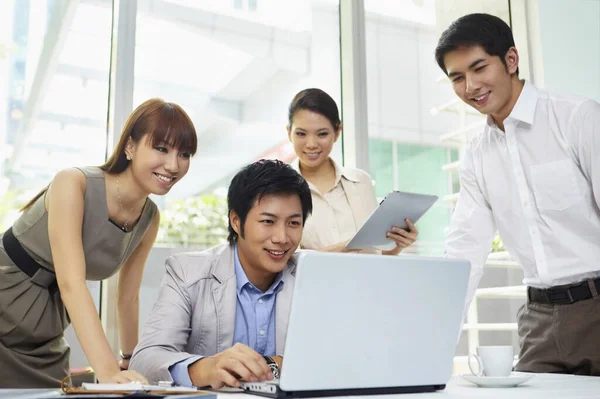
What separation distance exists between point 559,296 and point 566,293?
0.02 metres

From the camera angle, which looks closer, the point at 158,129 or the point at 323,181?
the point at 158,129

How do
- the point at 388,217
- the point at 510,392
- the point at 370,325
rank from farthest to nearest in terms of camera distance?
the point at 388,217 < the point at 510,392 < the point at 370,325

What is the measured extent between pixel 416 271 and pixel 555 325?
0.94 metres

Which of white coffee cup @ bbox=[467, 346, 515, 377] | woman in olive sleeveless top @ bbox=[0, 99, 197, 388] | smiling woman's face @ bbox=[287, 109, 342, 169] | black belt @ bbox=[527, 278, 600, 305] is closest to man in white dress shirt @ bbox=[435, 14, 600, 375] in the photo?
black belt @ bbox=[527, 278, 600, 305]

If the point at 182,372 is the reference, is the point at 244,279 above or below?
above

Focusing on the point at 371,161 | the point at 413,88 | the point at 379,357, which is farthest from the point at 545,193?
the point at 413,88

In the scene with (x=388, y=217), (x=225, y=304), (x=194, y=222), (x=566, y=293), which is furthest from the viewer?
(x=194, y=222)

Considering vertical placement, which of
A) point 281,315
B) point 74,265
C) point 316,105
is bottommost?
point 281,315

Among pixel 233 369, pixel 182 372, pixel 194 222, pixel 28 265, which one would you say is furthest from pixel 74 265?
pixel 194 222

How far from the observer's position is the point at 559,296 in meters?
1.71

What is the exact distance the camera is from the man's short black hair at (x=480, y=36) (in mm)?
1783

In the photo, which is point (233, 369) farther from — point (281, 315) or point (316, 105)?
point (316, 105)

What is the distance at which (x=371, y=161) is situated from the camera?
330 cm

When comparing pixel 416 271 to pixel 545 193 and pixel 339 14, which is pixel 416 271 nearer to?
pixel 545 193
